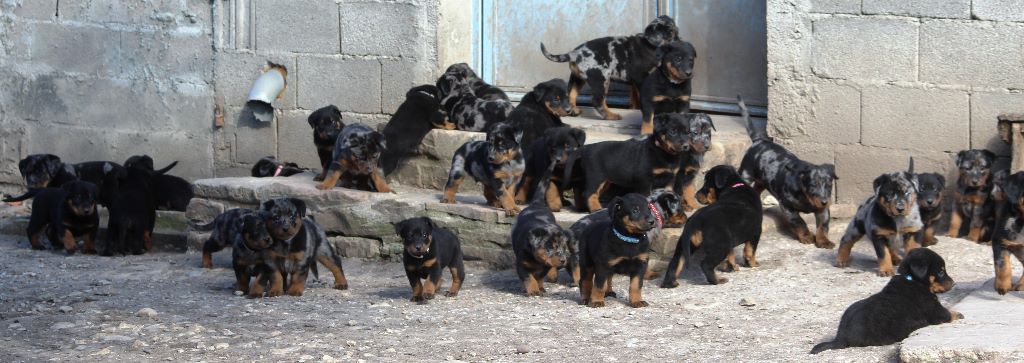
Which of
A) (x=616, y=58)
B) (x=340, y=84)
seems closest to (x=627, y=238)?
(x=616, y=58)

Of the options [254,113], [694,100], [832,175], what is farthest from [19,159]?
[832,175]

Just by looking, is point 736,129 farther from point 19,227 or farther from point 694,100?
point 19,227

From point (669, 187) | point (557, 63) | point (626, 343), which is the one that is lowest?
point (626, 343)

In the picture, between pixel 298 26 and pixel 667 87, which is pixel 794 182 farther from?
pixel 298 26

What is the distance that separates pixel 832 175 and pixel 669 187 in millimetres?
1098

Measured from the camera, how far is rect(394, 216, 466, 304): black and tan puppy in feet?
27.9

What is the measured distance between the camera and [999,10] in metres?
9.92

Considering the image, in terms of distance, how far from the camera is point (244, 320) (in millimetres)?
8234

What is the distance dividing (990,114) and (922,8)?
2.88 feet

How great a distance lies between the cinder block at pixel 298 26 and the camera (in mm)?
12086

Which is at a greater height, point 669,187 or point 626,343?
point 669,187

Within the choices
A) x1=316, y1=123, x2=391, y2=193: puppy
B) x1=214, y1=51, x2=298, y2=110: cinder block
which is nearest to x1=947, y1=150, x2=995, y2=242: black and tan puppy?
x1=316, y1=123, x2=391, y2=193: puppy

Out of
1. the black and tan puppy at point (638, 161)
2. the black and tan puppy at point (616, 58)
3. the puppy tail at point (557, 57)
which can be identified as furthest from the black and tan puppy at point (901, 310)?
Result: the puppy tail at point (557, 57)

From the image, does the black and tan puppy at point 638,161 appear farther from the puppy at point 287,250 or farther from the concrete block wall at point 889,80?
the puppy at point 287,250
